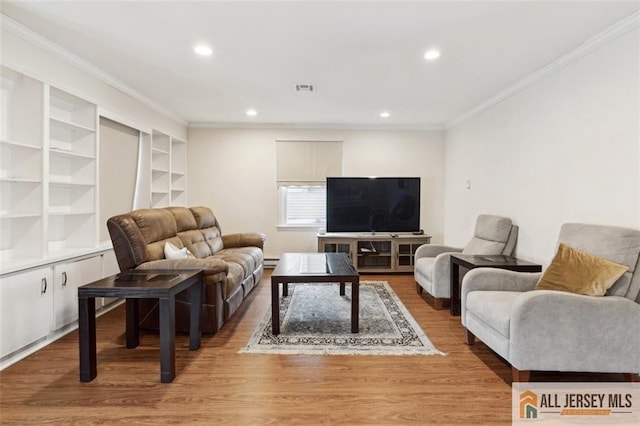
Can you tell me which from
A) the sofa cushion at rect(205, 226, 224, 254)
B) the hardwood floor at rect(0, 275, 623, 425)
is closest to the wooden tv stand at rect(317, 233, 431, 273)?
the sofa cushion at rect(205, 226, 224, 254)

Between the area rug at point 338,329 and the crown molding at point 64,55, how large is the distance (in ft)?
9.68

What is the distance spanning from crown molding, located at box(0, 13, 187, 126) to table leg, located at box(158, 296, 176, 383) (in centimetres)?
229

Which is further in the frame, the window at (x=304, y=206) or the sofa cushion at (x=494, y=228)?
the window at (x=304, y=206)

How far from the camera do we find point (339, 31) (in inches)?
101

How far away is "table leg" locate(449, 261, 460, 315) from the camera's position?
356cm

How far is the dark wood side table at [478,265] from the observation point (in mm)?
3170

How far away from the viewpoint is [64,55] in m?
2.98

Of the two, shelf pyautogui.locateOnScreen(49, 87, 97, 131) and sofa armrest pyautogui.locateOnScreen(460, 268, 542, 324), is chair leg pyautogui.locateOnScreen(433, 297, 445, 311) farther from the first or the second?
shelf pyautogui.locateOnScreen(49, 87, 97, 131)

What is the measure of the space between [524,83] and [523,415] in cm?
315

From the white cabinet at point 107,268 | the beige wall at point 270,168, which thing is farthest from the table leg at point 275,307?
the beige wall at point 270,168

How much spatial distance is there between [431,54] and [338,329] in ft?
8.47

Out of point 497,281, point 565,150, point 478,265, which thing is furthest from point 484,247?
point 565,150

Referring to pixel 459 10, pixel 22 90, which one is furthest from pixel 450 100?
pixel 22 90

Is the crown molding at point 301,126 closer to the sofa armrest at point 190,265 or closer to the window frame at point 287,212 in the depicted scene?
the window frame at point 287,212
